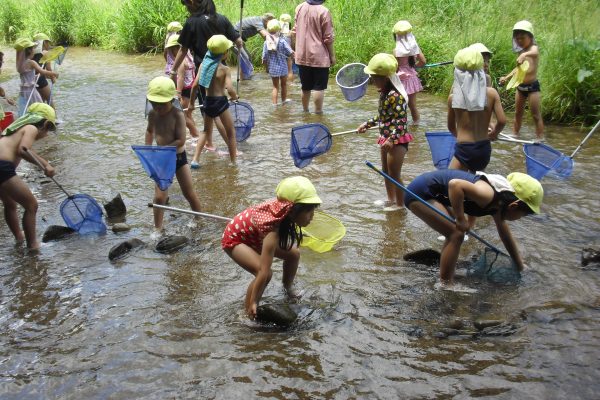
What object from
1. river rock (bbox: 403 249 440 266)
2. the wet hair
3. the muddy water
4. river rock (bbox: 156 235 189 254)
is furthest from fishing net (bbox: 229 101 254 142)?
the wet hair

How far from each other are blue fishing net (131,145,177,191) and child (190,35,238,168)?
2292 mm

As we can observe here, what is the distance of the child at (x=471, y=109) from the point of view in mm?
5277

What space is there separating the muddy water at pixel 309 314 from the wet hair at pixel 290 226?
59 cm

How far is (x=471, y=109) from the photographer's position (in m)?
5.30

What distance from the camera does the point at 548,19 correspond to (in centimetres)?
1162

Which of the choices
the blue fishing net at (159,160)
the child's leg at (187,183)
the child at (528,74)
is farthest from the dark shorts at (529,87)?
the blue fishing net at (159,160)

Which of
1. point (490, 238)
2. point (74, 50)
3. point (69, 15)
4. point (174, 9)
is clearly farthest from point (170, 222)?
point (69, 15)

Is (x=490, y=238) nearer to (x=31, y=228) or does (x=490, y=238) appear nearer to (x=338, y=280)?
(x=338, y=280)

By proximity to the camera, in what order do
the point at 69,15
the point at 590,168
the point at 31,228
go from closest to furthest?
the point at 31,228 < the point at 590,168 < the point at 69,15

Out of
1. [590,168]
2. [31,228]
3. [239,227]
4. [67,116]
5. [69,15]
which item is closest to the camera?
[239,227]

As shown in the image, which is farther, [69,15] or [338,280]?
[69,15]

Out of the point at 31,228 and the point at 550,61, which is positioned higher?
the point at 550,61

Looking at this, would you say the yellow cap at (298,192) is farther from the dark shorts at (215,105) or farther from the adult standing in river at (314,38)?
the adult standing in river at (314,38)

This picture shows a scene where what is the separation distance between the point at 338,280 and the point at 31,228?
115 inches
